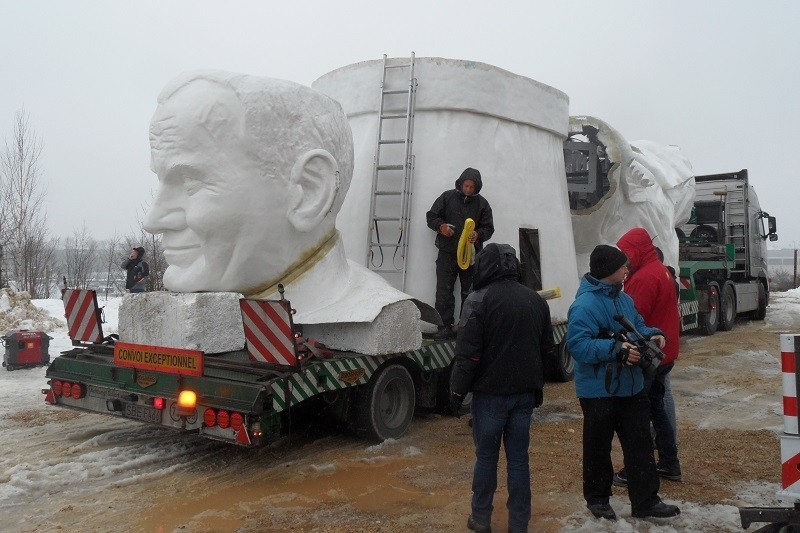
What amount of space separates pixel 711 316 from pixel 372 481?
11650 millimetres

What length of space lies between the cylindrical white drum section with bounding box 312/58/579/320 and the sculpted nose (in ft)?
7.34

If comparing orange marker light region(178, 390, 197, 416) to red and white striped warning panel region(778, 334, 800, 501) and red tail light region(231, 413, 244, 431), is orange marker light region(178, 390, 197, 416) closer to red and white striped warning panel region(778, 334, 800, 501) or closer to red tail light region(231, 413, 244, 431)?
red tail light region(231, 413, 244, 431)

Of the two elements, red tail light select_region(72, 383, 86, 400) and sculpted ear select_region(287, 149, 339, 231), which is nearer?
red tail light select_region(72, 383, 86, 400)

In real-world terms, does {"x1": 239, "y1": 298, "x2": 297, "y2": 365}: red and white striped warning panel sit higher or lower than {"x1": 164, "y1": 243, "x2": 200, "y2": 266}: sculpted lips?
lower

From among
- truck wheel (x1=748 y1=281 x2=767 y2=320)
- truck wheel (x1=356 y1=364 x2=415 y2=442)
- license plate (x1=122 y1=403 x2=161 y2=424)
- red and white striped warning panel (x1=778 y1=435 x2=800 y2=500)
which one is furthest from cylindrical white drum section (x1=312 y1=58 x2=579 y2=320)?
truck wheel (x1=748 y1=281 x2=767 y2=320)

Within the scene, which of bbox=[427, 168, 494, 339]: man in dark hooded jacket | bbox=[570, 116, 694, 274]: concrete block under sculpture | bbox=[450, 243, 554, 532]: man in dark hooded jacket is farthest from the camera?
bbox=[570, 116, 694, 274]: concrete block under sculpture

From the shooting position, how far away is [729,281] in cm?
1503

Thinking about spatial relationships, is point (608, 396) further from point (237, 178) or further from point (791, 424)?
point (237, 178)

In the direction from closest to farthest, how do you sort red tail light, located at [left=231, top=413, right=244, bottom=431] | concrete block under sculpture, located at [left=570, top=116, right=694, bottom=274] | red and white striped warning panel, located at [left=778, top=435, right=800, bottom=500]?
red and white striped warning panel, located at [left=778, top=435, right=800, bottom=500], red tail light, located at [left=231, top=413, right=244, bottom=431], concrete block under sculpture, located at [left=570, top=116, right=694, bottom=274]

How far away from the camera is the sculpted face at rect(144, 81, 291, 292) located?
544 centimetres

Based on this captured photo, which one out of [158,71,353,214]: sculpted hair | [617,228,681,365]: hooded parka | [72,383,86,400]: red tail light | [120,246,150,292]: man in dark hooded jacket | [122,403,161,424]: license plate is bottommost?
[122,403,161,424]: license plate

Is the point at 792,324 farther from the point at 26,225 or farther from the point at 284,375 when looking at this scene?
the point at 26,225

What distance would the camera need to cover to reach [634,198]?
1021 cm

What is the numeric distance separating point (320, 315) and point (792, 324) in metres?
15.4
